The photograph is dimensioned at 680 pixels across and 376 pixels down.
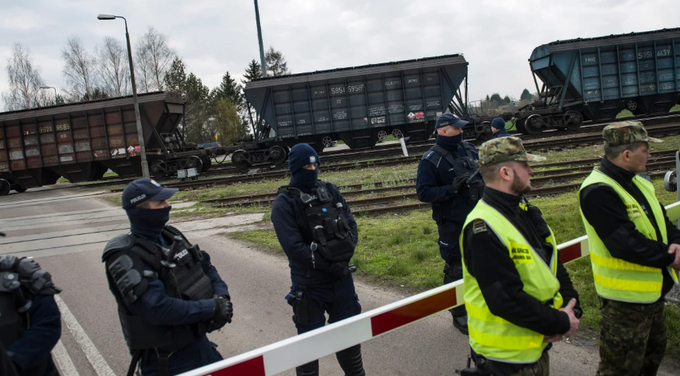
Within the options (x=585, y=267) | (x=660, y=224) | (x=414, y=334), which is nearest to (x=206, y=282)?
(x=414, y=334)

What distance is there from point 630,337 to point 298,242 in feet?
7.03

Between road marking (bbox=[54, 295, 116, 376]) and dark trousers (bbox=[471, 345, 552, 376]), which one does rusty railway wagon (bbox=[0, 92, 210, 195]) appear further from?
dark trousers (bbox=[471, 345, 552, 376])

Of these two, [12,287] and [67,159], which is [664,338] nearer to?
[12,287]

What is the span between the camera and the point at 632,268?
9.40 feet

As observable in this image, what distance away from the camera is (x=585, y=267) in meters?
5.50

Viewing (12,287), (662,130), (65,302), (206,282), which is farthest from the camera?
(662,130)

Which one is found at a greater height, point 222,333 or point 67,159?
point 67,159

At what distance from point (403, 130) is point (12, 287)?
19.3m

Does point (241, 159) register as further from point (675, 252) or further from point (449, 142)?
point (675, 252)

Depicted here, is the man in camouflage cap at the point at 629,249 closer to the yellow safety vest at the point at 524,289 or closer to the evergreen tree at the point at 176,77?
the yellow safety vest at the point at 524,289

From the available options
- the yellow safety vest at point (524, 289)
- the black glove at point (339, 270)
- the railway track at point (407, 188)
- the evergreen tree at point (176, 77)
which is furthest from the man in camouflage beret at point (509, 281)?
the evergreen tree at point (176, 77)

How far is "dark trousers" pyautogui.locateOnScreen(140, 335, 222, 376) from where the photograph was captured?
104 inches

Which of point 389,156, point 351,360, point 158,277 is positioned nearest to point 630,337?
point 351,360

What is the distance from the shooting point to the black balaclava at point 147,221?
8.80 feet
